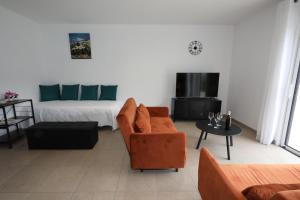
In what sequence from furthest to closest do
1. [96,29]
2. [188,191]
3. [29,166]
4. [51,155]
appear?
[96,29] < [51,155] < [29,166] < [188,191]

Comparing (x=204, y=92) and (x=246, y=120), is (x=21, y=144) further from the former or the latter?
(x=246, y=120)

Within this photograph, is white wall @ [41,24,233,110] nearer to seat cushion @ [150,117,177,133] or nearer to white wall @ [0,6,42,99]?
white wall @ [0,6,42,99]

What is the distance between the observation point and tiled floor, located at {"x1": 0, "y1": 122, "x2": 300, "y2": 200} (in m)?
1.97

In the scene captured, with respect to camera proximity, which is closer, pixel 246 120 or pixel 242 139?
pixel 242 139

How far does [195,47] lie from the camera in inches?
192

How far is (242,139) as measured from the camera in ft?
11.5

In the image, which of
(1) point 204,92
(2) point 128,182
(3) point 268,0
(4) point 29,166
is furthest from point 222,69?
(4) point 29,166

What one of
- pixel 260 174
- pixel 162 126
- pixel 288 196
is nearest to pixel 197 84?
pixel 162 126

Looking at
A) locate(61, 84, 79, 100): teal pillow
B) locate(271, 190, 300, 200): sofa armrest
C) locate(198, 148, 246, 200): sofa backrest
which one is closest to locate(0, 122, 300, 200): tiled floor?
locate(198, 148, 246, 200): sofa backrest

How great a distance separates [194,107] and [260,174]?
3.03 metres

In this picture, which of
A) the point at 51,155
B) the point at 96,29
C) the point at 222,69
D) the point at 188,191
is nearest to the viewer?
the point at 188,191

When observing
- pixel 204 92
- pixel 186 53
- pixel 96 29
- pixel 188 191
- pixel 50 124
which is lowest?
pixel 188 191

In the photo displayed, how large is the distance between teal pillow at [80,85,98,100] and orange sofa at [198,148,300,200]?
3.82m

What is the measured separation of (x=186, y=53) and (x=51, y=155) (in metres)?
4.26
